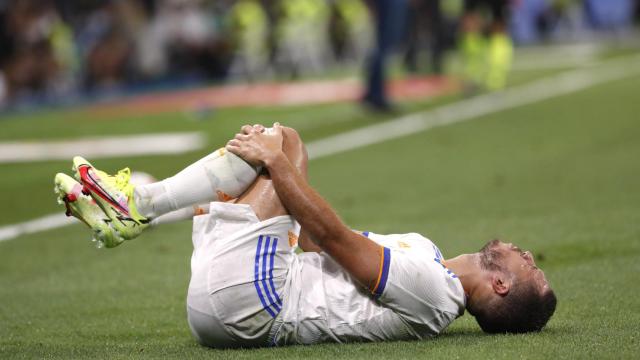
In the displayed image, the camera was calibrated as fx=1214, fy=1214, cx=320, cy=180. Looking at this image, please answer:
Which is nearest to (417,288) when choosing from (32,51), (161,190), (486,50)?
(161,190)

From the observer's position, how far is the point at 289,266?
525 cm

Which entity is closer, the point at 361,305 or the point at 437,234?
the point at 361,305

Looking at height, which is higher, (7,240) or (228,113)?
(7,240)

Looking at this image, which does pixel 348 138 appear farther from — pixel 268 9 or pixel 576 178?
pixel 268 9

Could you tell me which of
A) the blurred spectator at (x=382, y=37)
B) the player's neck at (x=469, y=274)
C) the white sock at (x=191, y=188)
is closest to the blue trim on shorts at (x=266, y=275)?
the white sock at (x=191, y=188)

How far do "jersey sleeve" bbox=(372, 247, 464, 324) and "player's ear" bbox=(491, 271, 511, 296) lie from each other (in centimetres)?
14

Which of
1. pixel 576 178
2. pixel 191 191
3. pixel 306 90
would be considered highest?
pixel 191 191

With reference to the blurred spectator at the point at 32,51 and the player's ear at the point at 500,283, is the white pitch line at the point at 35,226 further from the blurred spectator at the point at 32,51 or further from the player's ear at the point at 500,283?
the blurred spectator at the point at 32,51

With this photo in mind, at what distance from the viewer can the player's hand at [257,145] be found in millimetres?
5270

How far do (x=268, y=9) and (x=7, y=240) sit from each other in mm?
24593

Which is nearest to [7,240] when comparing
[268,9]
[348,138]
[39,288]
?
[39,288]

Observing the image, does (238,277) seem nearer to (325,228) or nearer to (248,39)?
(325,228)

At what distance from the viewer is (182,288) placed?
701cm

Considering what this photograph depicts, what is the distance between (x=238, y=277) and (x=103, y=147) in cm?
1116
